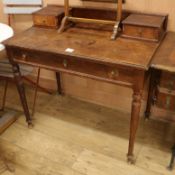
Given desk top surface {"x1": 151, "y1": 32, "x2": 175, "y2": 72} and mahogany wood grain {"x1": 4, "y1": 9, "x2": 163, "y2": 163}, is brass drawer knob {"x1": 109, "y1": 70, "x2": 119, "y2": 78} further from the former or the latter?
desk top surface {"x1": 151, "y1": 32, "x2": 175, "y2": 72}

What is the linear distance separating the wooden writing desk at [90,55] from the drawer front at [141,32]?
0.13 ft

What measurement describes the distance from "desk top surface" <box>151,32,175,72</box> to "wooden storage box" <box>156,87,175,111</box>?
1.00ft

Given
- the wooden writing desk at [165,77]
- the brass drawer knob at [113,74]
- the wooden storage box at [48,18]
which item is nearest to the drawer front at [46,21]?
the wooden storage box at [48,18]

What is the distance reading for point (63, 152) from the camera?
1765mm

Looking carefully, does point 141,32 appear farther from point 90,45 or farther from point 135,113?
point 135,113

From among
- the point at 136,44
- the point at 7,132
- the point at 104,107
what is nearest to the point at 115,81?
the point at 136,44

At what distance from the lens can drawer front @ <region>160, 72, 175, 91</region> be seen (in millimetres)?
1522

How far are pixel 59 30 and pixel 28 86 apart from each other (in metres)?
1.08

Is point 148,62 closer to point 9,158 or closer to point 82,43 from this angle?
point 82,43

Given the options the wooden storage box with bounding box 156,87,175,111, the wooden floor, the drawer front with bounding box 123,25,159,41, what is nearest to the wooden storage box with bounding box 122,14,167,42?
the drawer front with bounding box 123,25,159,41

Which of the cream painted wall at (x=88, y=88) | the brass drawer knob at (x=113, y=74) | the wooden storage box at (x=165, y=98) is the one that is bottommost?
the cream painted wall at (x=88, y=88)

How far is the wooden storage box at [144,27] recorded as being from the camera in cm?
143

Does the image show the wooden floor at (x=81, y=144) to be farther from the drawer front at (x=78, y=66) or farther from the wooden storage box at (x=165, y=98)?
the drawer front at (x=78, y=66)

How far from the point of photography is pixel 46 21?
5.58 ft
